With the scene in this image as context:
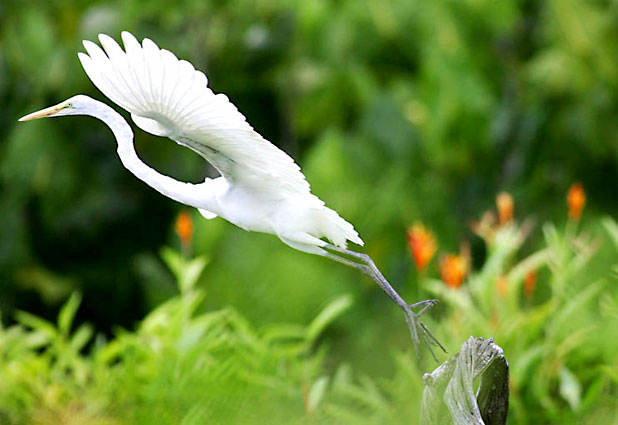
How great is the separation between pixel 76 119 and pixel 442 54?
196cm

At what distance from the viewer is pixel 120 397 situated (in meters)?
2.55

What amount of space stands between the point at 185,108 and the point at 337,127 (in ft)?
11.0

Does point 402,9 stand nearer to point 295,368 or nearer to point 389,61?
point 389,61

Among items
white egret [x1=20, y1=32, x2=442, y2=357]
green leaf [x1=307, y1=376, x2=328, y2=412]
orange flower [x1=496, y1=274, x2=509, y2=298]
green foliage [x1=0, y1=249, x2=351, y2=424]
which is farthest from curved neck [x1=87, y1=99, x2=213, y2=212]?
orange flower [x1=496, y1=274, x2=509, y2=298]

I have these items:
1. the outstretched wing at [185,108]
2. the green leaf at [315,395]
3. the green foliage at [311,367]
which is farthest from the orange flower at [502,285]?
the outstretched wing at [185,108]

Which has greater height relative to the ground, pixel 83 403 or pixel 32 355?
pixel 32 355

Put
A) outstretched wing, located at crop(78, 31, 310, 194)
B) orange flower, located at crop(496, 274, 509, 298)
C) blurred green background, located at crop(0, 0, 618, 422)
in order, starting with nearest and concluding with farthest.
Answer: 1. outstretched wing, located at crop(78, 31, 310, 194)
2. orange flower, located at crop(496, 274, 509, 298)
3. blurred green background, located at crop(0, 0, 618, 422)

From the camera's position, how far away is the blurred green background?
167 inches

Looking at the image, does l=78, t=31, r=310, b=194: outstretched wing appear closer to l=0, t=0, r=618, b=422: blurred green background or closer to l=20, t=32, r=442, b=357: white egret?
l=20, t=32, r=442, b=357: white egret

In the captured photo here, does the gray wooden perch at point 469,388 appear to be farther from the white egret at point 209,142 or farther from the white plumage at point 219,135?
the white plumage at point 219,135

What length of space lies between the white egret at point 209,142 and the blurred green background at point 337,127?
242 centimetres

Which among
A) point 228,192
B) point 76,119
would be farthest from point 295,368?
point 76,119

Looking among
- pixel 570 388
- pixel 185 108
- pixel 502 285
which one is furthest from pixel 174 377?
pixel 185 108

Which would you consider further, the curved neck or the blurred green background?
the blurred green background
